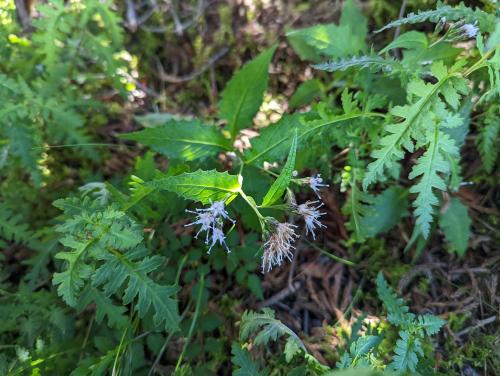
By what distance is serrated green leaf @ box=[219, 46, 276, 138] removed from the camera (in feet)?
8.71

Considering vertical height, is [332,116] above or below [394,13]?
below

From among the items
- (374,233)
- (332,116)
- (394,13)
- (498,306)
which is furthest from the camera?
(394,13)

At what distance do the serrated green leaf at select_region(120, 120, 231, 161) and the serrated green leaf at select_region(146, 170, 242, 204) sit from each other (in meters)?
0.58

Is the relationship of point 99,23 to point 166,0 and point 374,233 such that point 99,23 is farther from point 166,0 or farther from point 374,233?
point 374,233

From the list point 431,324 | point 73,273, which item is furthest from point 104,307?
point 431,324

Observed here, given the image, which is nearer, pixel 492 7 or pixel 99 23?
pixel 492 7

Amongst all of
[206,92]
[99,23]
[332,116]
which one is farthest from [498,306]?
[99,23]

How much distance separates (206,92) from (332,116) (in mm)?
1561

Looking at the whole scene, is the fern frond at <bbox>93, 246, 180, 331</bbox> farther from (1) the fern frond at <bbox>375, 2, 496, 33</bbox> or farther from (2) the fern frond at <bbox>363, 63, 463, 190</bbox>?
(1) the fern frond at <bbox>375, 2, 496, 33</bbox>

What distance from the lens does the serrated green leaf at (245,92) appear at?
104 inches

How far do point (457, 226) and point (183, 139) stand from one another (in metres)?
1.67

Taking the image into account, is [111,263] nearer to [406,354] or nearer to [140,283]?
[140,283]

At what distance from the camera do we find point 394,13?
3.16 meters

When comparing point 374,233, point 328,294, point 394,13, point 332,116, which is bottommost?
point 328,294
